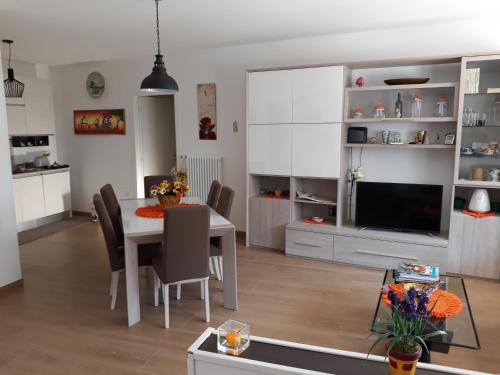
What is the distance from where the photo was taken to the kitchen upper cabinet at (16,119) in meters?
5.78

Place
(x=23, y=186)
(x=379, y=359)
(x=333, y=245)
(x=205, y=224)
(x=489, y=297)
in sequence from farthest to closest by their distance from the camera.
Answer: (x=23, y=186), (x=333, y=245), (x=489, y=297), (x=205, y=224), (x=379, y=359)

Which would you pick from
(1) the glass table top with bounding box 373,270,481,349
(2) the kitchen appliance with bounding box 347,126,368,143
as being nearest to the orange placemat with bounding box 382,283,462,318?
(1) the glass table top with bounding box 373,270,481,349

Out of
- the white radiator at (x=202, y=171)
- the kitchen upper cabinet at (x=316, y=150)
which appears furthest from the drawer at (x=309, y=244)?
the white radiator at (x=202, y=171)

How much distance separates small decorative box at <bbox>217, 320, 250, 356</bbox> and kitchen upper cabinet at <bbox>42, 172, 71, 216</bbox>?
17.6 ft

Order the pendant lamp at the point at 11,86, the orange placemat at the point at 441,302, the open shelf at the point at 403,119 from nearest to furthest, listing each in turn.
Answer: the orange placemat at the point at 441,302
the open shelf at the point at 403,119
the pendant lamp at the point at 11,86

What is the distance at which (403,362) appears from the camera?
1.41 metres

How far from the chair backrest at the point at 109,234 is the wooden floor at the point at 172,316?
1.42ft

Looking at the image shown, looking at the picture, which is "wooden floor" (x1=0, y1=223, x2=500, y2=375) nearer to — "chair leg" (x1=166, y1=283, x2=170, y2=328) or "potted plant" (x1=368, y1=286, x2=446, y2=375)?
"chair leg" (x1=166, y1=283, x2=170, y2=328)

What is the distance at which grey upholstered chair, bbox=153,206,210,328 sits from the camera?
9.60ft

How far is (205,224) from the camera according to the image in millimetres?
3037

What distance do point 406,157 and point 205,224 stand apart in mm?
2665

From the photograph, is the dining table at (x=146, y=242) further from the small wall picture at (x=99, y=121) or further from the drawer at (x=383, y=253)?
the small wall picture at (x=99, y=121)

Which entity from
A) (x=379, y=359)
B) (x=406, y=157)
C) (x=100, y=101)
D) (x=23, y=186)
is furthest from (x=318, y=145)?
(x=23, y=186)

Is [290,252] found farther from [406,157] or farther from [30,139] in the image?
[30,139]
